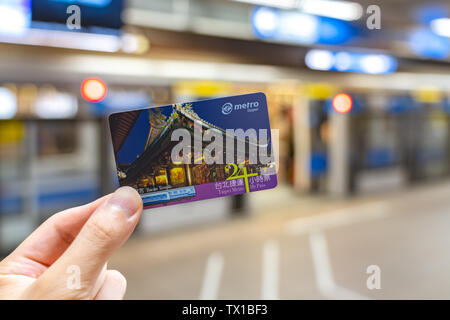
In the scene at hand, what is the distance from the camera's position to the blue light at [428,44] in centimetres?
443

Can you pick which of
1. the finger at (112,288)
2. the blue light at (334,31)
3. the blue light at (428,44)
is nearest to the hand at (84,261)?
the finger at (112,288)

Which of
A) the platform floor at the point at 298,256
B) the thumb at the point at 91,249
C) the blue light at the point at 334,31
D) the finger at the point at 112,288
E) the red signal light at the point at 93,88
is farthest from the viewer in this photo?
the red signal light at the point at 93,88

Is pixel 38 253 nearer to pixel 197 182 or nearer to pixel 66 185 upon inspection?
pixel 197 182

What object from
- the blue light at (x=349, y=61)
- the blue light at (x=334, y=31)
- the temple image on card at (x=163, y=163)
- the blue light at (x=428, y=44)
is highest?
the blue light at (x=428, y=44)

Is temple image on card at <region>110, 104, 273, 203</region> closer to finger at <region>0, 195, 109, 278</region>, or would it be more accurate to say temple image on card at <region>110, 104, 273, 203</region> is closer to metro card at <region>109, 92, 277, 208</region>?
metro card at <region>109, 92, 277, 208</region>

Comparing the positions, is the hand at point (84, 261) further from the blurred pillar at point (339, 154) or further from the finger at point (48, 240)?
the blurred pillar at point (339, 154)

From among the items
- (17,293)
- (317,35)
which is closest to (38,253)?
(17,293)

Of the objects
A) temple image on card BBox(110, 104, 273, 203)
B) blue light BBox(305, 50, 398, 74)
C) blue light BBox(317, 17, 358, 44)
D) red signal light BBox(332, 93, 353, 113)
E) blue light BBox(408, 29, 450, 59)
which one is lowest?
temple image on card BBox(110, 104, 273, 203)

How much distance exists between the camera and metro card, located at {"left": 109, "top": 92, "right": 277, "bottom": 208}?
0.73m

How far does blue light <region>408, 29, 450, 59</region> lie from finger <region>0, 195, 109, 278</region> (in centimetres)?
455

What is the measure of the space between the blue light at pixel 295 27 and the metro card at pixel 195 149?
2639mm

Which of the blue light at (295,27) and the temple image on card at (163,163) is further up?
the blue light at (295,27)

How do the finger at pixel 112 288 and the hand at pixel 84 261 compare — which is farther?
the finger at pixel 112 288

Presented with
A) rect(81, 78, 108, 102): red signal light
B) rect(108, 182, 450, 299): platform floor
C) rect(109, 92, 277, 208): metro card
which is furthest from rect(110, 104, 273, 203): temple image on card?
rect(81, 78, 108, 102): red signal light
